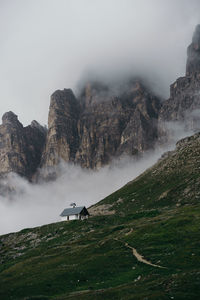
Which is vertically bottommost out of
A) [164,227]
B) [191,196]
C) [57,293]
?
[57,293]

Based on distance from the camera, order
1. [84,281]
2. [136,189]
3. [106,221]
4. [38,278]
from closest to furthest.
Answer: [84,281], [38,278], [106,221], [136,189]

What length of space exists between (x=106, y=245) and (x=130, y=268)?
78.7 feet

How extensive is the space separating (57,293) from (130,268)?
12.6 m

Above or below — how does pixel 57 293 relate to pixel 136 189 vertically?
below

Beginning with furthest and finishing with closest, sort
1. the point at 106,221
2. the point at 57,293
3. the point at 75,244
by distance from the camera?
the point at 106,221 → the point at 75,244 → the point at 57,293

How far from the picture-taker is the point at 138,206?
148375 millimetres

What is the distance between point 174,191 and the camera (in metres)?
142

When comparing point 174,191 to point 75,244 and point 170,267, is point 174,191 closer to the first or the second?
point 75,244

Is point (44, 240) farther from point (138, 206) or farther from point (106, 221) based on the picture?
point (138, 206)

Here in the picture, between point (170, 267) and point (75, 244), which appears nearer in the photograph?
point (170, 267)

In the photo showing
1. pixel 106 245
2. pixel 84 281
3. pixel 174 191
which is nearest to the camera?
pixel 84 281

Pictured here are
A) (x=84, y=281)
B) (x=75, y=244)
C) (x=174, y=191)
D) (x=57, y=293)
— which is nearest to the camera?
(x=57, y=293)

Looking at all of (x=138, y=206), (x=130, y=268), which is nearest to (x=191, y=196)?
(x=138, y=206)

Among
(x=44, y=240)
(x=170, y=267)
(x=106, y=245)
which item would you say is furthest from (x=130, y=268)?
(x=44, y=240)
